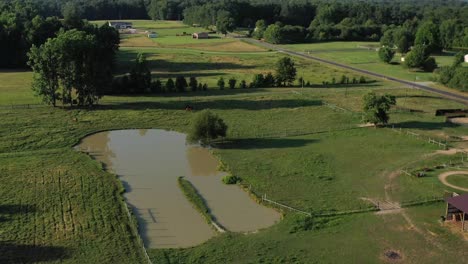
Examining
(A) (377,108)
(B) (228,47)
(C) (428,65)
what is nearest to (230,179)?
(A) (377,108)

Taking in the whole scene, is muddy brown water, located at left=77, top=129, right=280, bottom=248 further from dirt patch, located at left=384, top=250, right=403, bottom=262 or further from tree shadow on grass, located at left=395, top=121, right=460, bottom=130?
tree shadow on grass, located at left=395, top=121, right=460, bottom=130

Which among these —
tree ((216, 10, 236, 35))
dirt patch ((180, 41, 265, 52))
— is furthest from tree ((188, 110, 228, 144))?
tree ((216, 10, 236, 35))

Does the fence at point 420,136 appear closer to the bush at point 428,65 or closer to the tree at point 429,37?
the bush at point 428,65

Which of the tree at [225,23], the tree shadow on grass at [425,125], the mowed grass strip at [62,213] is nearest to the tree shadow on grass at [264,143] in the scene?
the tree shadow on grass at [425,125]

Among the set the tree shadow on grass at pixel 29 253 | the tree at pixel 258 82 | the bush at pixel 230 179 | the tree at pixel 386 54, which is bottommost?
the tree shadow on grass at pixel 29 253

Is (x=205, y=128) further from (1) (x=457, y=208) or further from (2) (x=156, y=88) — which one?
(2) (x=156, y=88)

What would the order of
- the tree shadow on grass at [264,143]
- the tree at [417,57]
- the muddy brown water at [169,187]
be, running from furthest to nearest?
the tree at [417,57]
the tree shadow on grass at [264,143]
the muddy brown water at [169,187]

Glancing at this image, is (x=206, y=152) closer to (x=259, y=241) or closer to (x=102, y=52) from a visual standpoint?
(x=259, y=241)
